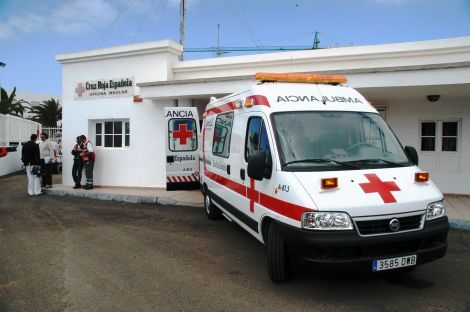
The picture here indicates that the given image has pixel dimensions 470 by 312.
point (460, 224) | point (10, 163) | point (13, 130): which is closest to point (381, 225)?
point (460, 224)

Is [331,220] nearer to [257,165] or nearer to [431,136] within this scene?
[257,165]

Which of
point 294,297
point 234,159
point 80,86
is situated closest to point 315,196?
point 294,297

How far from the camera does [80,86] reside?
13734 mm

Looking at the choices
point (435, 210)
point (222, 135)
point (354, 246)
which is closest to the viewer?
point (354, 246)

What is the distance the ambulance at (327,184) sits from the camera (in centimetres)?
396

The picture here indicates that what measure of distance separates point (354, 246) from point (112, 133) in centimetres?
1103

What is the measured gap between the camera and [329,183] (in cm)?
405

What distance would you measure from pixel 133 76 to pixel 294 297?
33.1ft

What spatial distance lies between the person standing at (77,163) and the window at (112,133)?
996 mm

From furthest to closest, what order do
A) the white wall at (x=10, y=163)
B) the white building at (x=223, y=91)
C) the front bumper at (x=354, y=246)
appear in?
the white wall at (x=10, y=163) → the white building at (x=223, y=91) → the front bumper at (x=354, y=246)

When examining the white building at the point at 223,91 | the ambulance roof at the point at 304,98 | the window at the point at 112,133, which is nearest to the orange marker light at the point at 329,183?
the ambulance roof at the point at 304,98

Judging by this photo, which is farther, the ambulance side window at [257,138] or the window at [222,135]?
the window at [222,135]

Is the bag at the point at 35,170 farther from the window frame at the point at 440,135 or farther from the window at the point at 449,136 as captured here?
the window at the point at 449,136

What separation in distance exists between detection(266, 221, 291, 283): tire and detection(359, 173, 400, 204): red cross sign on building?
1.05m
